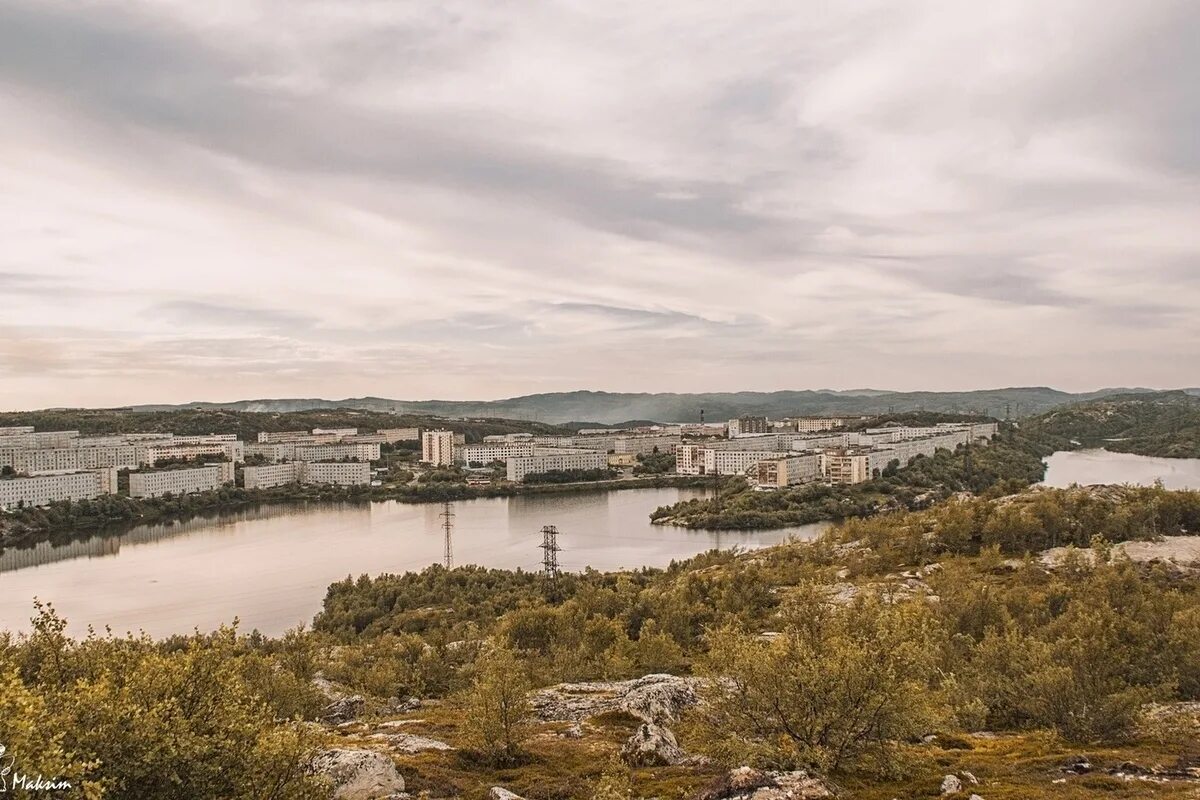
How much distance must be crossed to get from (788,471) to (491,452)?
44145mm

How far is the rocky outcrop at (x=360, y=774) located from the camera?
719 cm

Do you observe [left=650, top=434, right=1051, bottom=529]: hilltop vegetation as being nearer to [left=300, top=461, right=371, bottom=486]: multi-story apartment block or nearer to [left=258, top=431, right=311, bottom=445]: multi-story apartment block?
[left=300, top=461, right=371, bottom=486]: multi-story apartment block

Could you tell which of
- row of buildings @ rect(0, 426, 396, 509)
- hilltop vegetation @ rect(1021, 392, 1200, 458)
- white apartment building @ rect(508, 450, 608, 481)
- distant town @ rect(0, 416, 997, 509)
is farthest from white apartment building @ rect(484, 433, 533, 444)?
hilltop vegetation @ rect(1021, 392, 1200, 458)

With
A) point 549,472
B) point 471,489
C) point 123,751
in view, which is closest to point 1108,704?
point 123,751

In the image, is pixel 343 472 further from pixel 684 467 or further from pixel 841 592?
pixel 841 592

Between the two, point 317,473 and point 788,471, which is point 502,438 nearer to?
point 317,473

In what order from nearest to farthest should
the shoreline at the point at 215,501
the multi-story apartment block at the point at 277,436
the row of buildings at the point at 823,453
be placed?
the shoreline at the point at 215,501
the row of buildings at the point at 823,453
the multi-story apartment block at the point at 277,436

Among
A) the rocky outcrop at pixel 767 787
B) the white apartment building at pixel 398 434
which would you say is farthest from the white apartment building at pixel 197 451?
the rocky outcrop at pixel 767 787

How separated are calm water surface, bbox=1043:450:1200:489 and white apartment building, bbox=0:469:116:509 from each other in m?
76.5

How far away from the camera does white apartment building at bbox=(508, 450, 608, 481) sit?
271 ft

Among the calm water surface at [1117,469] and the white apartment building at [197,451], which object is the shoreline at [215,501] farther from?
the calm water surface at [1117,469]

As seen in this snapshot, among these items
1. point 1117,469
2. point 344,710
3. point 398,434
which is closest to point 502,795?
point 344,710

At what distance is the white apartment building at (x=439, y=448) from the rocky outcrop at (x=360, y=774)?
8633 cm

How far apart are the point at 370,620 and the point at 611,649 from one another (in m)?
12.9
